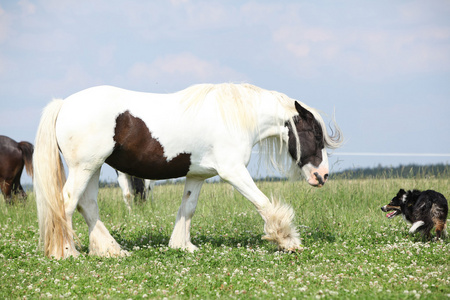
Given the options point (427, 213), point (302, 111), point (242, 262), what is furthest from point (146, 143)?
point (427, 213)

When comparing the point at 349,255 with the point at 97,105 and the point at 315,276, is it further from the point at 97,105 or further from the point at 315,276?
the point at 97,105

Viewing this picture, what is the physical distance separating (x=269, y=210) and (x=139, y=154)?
2293 mm

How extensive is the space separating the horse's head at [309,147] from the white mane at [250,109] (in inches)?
3.5

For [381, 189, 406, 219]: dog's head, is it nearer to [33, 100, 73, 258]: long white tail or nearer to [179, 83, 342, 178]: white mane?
[179, 83, 342, 178]: white mane

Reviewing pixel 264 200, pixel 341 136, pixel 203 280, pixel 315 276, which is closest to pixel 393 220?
pixel 341 136

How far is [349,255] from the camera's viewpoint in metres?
7.80

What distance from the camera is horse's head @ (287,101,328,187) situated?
849 centimetres

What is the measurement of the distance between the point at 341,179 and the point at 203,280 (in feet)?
29.6

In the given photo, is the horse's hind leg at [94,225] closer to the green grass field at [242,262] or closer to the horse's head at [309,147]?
the green grass field at [242,262]

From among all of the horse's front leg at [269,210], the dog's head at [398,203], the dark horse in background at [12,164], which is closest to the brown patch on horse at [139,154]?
the horse's front leg at [269,210]

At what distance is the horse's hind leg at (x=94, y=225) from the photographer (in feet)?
26.5

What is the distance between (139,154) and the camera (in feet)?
25.4

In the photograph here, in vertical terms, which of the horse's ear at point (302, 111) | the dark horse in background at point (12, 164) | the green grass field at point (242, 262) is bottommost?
the green grass field at point (242, 262)

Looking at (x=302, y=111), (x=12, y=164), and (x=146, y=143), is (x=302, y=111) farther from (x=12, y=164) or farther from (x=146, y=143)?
(x=12, y=164)
